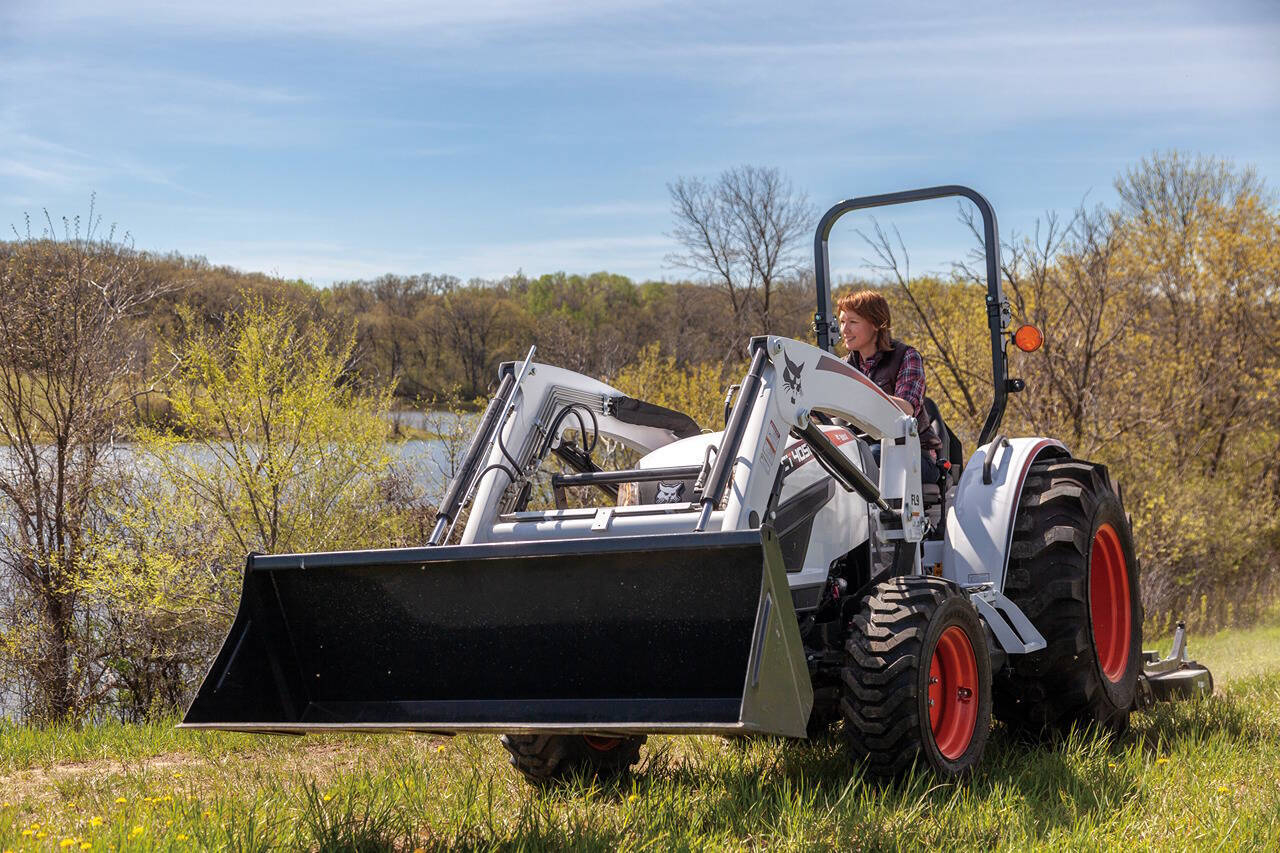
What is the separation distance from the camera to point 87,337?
39.7 ft

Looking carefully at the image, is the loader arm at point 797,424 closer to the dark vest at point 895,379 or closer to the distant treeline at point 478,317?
the dark vest at point 895,379

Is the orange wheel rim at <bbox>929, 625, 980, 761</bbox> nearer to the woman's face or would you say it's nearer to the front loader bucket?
the front loader bucket

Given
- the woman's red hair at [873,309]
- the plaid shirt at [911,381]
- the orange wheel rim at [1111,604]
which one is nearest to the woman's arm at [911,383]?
the plaid shirt at [911,381]

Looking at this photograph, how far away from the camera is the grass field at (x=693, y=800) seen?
11.7ft

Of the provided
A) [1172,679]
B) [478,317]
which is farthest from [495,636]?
[478,317]

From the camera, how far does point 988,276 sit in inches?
221

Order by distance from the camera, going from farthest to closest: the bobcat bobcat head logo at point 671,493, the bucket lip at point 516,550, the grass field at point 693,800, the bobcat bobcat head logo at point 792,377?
1. the bobcat bobcat head logo at point 671,493
2. the bobcat bobcat head logo at point 792,377
3. the bucket lip at point 516,550
4. the grass field at point 693,800

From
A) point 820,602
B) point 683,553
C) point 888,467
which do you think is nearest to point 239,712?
point 683,553

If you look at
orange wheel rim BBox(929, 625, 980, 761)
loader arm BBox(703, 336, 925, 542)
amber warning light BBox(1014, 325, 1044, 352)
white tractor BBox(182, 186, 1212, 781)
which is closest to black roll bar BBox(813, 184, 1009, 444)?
amber warning light BBox(1014, 325, 1044, 352)

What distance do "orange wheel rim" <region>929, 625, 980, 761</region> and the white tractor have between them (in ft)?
0.03

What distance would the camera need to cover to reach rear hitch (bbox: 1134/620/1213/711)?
20.3 feet

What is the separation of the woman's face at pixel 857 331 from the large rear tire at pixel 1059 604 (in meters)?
0.98

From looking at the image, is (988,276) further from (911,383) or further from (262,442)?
(262,442)

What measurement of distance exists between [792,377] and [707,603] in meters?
0.90
